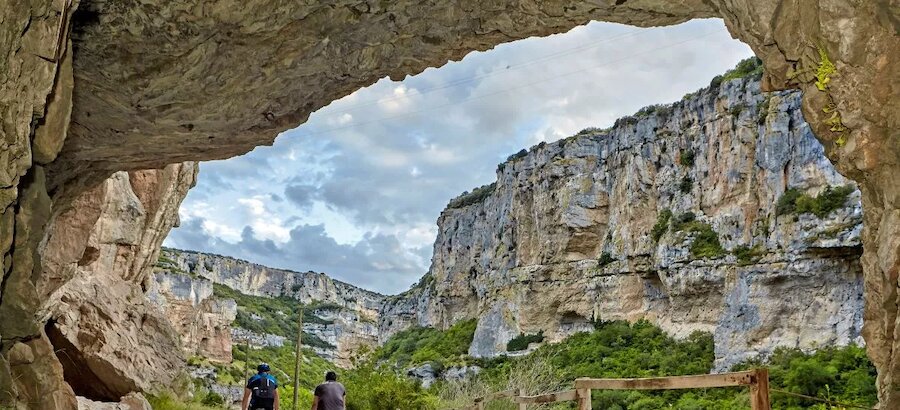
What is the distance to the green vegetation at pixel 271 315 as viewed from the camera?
310 feet

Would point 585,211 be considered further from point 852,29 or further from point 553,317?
point 852,29

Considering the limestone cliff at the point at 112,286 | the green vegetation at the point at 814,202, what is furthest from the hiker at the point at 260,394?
the green vegetation at the point at 814,202

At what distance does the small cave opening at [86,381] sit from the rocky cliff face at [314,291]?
89.0 metres

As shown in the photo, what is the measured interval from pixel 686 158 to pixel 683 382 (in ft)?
150

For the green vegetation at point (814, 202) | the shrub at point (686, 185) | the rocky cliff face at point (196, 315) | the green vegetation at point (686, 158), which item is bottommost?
the rocky cliff face at point (196, 315)

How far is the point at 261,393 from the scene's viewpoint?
963 centimetres

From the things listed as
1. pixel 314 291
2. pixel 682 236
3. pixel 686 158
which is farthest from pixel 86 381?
pixel 314 291

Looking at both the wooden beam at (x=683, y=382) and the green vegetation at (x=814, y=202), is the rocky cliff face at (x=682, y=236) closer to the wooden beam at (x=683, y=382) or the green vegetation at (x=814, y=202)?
the green vegetation at (x=814, y=202)

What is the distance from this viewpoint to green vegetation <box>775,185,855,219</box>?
122 ft

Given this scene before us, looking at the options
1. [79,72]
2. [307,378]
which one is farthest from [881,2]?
[307,378]

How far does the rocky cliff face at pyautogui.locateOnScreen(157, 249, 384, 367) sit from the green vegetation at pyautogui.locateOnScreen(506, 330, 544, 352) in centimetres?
4777

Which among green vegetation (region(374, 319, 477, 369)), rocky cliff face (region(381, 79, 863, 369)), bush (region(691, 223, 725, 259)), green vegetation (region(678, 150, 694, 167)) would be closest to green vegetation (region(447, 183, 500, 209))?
rocky cliff face (region(381, 79, 863, 369))

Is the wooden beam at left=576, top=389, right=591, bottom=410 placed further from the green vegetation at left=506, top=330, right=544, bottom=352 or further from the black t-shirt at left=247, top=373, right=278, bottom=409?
the green vegetation at left=506, top=330, right=544, bottom=352

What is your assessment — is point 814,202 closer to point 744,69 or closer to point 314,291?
point 744,69
